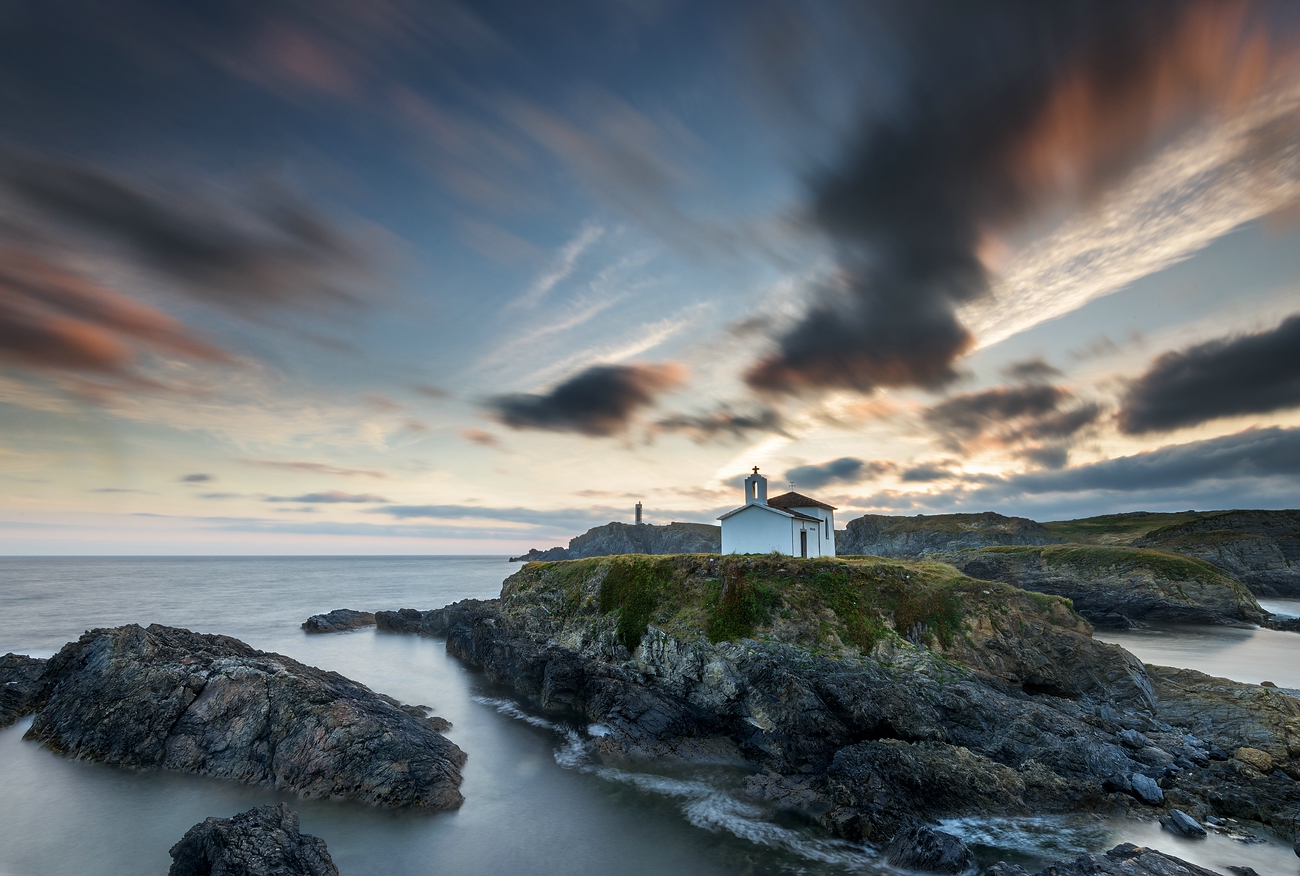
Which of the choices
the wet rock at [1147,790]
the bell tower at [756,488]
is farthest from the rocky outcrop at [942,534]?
the wet rock at [1147,790]

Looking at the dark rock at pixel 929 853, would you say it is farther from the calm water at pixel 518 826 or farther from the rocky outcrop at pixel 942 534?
the rocky outcrop at pixel 942 534

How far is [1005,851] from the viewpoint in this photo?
14.1m

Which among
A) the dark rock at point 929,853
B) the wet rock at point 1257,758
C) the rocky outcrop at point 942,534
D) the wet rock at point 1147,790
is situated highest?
the rocky outcrop at point 942,534

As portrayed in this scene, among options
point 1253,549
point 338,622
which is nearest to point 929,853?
point 338,622

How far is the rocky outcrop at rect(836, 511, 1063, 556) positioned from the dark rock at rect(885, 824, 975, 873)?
9443cm

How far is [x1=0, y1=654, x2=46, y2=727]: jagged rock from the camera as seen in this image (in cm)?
2336

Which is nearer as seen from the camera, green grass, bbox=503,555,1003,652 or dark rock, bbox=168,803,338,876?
dark rock, bbox=168,803,338,876

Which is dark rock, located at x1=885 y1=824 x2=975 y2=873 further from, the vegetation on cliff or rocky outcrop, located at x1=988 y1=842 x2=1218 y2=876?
the vegetation on cliff

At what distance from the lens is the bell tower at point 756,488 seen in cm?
3891

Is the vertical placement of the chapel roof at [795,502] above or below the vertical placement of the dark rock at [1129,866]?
above

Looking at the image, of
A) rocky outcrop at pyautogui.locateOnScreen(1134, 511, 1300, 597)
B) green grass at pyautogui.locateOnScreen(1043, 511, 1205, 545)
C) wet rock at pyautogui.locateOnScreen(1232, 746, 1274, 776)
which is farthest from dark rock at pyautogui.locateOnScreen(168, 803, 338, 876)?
green grass at pyautogui.locateOnScreen(1043, 511, 1205, 545)

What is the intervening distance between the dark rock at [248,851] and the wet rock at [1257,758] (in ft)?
88.0

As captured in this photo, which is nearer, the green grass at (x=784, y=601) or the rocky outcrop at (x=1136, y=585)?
the green grass at (x=784, y=601)

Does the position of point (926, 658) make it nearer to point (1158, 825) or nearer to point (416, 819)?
point (1158, 825)
